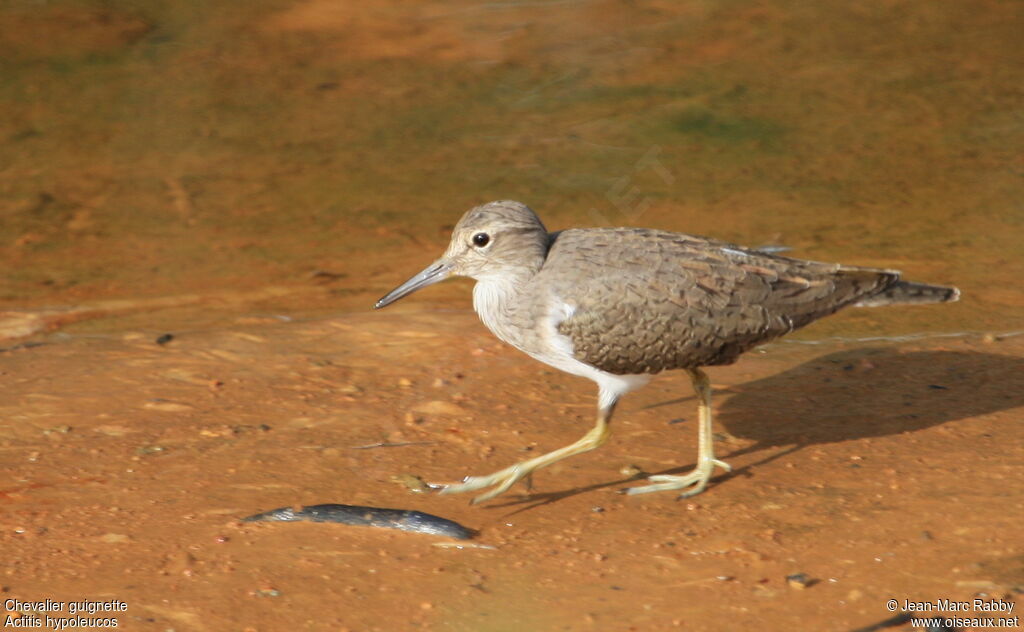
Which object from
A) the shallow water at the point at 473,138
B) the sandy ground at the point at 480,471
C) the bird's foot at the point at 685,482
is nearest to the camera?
the sandy ground at the point at 480,471

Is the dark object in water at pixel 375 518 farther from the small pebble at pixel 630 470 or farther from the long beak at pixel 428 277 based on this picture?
the long beak at pixel 428 277

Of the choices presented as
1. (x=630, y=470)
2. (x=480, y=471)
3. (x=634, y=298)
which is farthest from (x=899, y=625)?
(x=480, y=471)

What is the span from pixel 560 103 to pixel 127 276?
16.5 feet

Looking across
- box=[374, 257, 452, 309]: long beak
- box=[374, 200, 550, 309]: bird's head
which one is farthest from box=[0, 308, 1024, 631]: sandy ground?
box=[374, 200, 550, 309]: bird's head

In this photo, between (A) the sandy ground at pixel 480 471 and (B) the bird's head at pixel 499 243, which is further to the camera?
(B) the bird's head at pixel 499 243

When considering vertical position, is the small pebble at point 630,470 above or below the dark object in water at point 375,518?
below

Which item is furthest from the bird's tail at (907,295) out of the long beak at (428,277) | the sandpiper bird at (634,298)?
the long beak at (428,277)

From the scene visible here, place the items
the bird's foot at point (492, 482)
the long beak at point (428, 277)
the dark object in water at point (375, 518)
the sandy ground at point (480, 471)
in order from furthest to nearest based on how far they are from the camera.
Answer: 1. the long beak at point (428, 277)
2. the bird's foot at point (492, 482)
3. the dark object in water at point (375, 518)
4. the sandy ground at point (480, 471)

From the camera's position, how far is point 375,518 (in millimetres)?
5188

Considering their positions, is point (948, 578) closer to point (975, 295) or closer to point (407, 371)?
point (407, 371)

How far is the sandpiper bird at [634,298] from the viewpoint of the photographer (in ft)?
18.1

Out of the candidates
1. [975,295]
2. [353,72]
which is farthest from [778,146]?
[353,72]

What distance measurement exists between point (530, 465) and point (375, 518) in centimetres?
80

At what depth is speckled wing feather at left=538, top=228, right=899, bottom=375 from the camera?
5.51 metres
